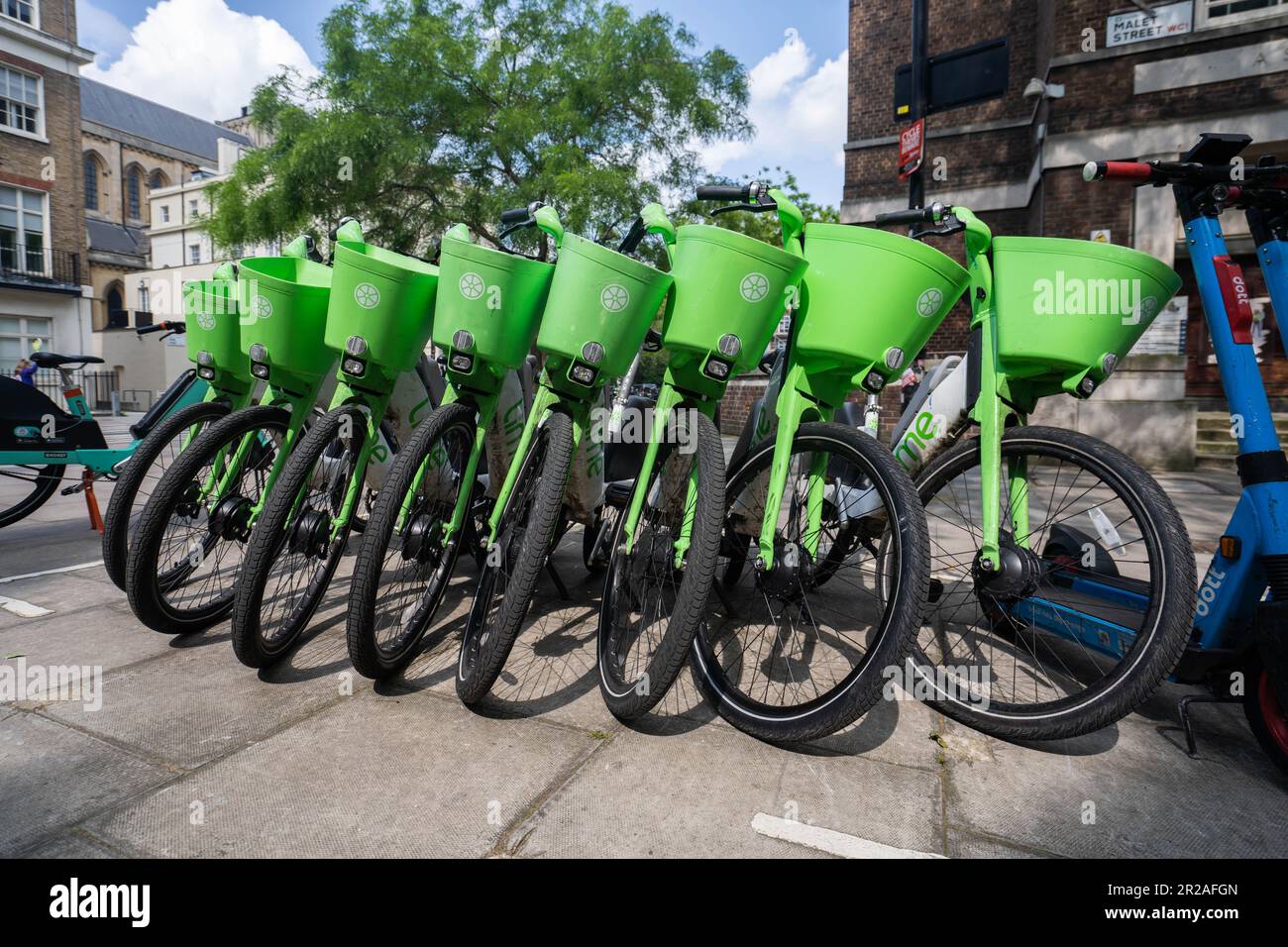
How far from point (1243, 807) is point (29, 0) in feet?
116

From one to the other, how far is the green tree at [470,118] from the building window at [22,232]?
52.8 feet

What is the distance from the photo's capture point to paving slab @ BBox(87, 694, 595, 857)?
1.80 metres

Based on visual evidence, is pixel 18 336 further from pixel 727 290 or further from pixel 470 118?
pixel 727 290

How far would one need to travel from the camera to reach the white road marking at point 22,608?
3.48 meters

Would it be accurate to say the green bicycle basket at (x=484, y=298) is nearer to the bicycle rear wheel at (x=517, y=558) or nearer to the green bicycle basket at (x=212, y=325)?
the bicycle rear wheel at (x=517, y=558)

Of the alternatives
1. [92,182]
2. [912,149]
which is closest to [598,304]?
[912,149]

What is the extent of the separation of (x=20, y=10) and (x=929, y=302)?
34008 millimetres

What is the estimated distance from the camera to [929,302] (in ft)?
8.36

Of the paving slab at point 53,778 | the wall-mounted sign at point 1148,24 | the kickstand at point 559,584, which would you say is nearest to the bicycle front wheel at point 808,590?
the kickstand at point 559,584

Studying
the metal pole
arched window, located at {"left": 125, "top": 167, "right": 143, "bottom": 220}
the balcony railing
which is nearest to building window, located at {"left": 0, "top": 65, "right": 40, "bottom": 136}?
the balcony railing

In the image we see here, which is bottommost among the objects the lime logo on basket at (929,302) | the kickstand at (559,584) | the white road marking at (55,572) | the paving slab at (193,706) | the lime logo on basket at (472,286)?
the paving slab at (193,706)

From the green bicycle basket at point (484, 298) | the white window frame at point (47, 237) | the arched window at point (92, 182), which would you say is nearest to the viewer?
the green bicycle basket at point (484, 298)
